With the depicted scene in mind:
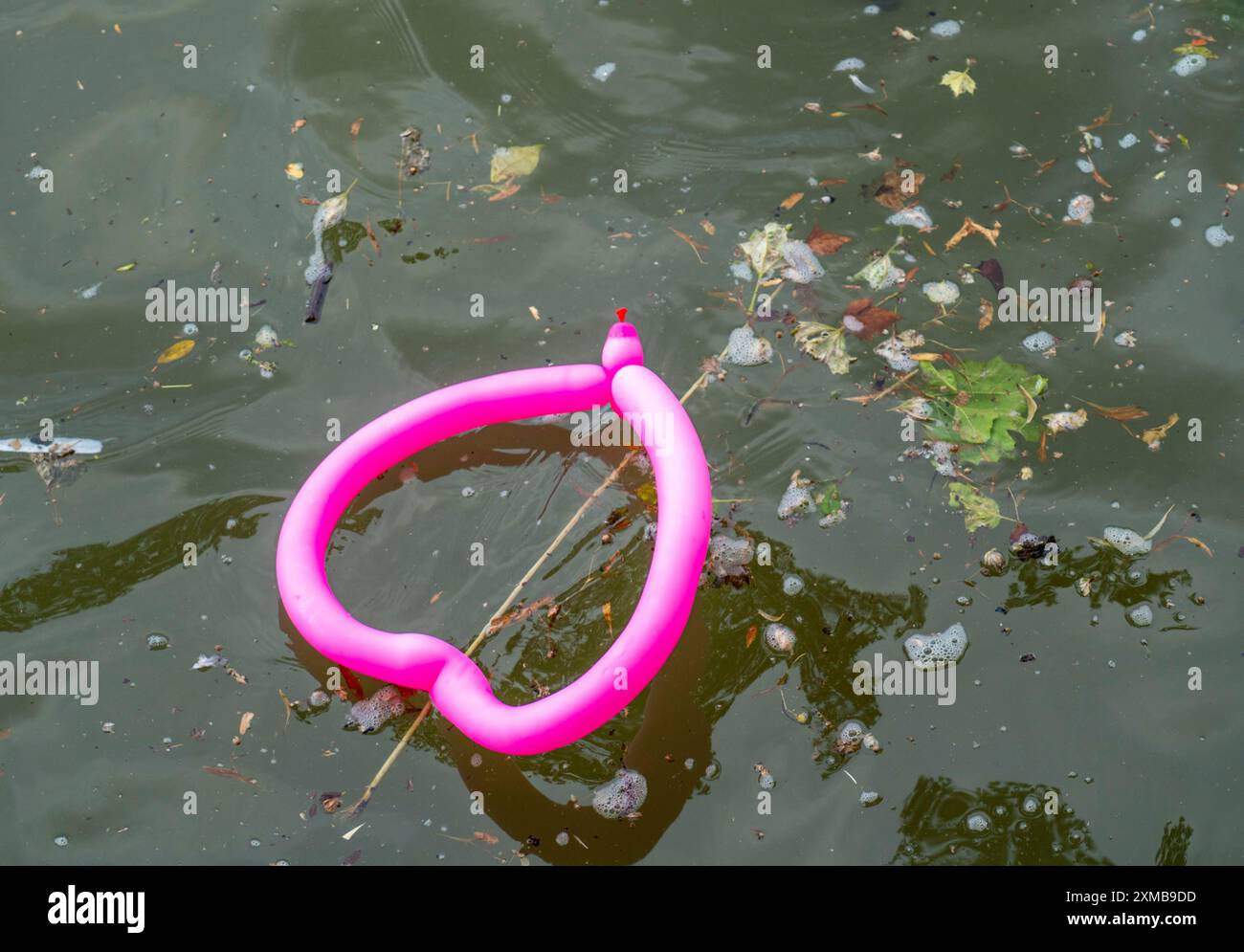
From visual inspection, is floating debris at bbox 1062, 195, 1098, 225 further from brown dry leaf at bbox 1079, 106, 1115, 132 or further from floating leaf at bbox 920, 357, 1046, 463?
floating leaf at bbox 920, 357, 1046, 463

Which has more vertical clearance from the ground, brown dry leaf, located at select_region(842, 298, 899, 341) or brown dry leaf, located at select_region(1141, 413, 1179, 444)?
brown dry leaf, located at select_region(842, 298, 899, 341)

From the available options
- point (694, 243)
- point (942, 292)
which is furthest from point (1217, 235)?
point (694, 243)

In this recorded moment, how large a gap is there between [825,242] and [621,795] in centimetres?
218

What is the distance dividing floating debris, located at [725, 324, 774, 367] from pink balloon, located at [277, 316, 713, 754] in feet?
1.65

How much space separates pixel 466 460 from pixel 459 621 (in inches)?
23.6

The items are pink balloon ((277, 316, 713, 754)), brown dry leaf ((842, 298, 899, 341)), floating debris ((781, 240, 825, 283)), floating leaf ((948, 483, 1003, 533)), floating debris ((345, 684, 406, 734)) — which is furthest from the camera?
floating debris ((781, 240, 825, 283))

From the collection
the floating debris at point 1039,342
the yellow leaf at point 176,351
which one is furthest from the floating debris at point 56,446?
the floating debris at point 1039,342

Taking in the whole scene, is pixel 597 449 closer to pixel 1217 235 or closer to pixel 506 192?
pixel 506 192

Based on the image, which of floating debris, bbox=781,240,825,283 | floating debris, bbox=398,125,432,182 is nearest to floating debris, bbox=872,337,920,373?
floating debris, bbox=781,240,825,283

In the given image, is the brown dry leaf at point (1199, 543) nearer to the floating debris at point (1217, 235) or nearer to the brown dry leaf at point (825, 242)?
the floating debris at point (1217, 235)

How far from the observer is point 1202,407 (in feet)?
13.3

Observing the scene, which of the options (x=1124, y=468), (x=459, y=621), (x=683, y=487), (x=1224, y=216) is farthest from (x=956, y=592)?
(x=1224, y=216)

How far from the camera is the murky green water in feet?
11.5

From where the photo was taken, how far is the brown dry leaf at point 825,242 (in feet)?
14.3
